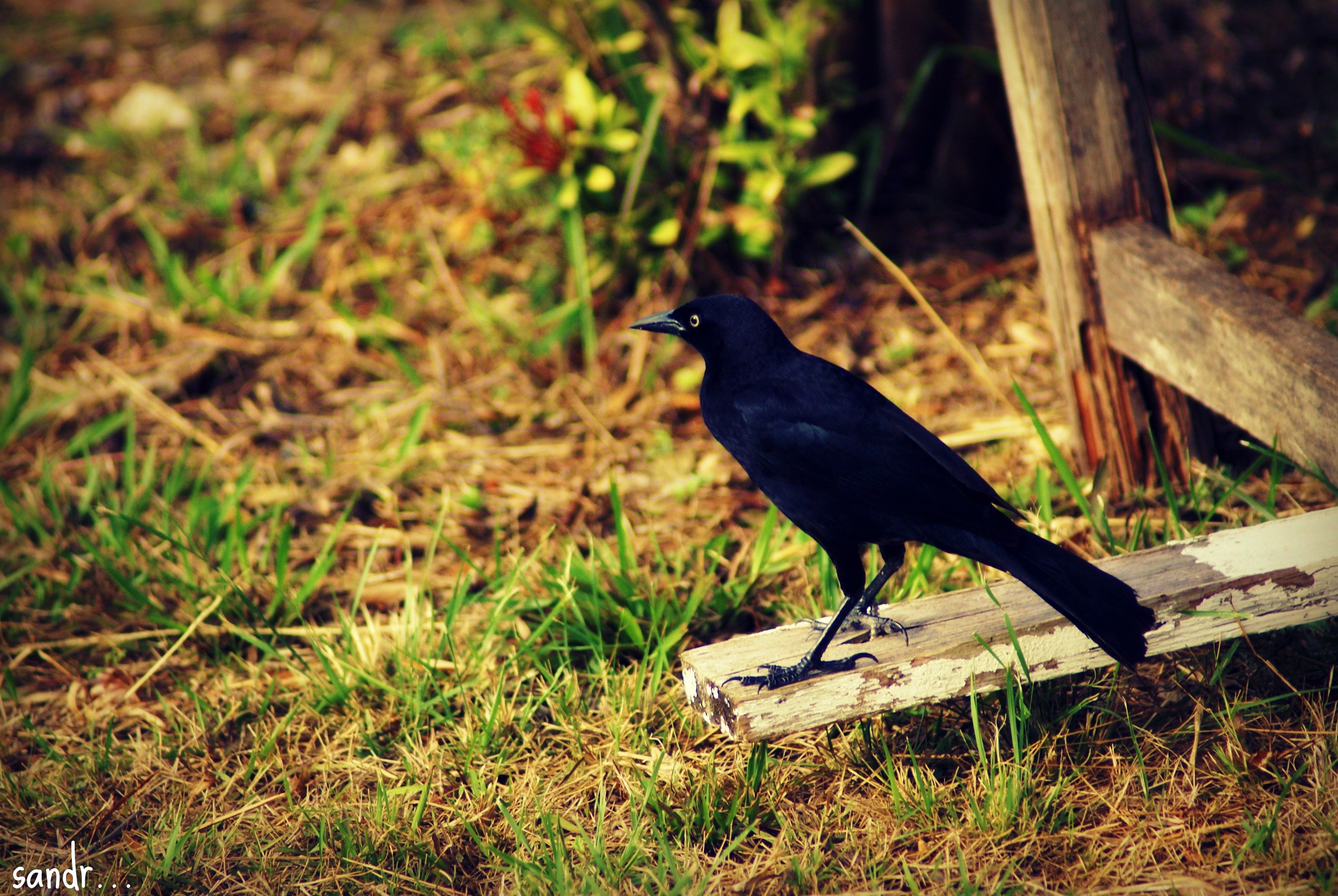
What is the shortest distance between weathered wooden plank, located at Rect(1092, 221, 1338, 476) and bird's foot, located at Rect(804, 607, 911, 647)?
3.40 feet

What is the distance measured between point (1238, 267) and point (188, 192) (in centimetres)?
470

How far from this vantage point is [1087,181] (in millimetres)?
2844

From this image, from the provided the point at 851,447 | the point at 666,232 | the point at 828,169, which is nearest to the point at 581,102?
the point at 666,232

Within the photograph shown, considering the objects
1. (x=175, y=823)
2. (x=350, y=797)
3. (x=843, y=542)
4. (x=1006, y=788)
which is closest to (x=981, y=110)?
(x=843, y=542)

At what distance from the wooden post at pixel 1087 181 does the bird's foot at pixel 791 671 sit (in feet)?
4.02

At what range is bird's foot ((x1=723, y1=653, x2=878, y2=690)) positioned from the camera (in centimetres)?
215

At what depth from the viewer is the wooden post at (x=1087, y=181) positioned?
2.75 meters

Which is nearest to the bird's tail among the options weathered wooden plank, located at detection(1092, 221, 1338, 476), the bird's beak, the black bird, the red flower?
the black bird

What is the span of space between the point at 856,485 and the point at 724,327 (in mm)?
500

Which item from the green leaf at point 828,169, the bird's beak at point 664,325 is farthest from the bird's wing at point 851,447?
the green leaf at point 828,169

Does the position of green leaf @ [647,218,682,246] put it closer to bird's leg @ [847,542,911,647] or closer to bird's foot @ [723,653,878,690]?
bird's leg @ [847,542,911,647]

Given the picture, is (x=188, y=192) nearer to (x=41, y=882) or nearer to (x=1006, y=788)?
(x=41, y=882)

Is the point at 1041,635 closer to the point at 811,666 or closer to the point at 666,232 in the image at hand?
the point at 811,666

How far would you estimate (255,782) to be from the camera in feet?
8.18
